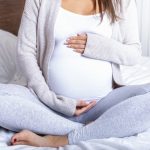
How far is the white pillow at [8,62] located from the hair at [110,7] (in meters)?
0.50

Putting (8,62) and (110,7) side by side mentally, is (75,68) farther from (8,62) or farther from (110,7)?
(8,62)

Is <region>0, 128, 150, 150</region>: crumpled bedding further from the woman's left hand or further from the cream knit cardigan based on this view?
the woman's left hand

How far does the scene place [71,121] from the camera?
1.15 meters

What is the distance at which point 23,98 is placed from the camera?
3.69 feet

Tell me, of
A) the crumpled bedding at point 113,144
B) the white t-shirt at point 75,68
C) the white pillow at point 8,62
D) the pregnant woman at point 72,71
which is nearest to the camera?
the crumpled bedding at point 113,144

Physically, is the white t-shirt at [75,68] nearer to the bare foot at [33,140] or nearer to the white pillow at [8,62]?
the bare foot at [33,140]

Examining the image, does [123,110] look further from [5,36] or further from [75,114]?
[5,36]

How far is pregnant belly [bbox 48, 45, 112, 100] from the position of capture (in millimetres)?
1242

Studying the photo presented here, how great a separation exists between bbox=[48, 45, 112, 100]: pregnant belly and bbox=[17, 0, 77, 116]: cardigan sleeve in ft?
0.15

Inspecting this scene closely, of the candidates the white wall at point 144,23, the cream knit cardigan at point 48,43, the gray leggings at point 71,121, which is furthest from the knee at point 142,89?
the white wall at point 144,23

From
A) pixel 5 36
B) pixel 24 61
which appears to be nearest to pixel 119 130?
pixel 24 61

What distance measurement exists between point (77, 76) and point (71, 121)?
0.17m

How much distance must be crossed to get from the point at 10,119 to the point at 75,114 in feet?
0.72

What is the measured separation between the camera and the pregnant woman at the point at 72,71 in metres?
1.09
